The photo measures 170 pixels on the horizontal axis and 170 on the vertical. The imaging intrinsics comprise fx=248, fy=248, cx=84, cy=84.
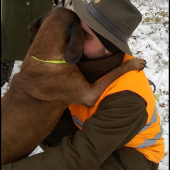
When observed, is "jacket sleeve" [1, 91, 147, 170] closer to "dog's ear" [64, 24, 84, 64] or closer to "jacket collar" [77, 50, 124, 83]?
"jacket collar" [77, 50, 124, 83]

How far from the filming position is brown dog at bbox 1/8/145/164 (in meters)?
2.19

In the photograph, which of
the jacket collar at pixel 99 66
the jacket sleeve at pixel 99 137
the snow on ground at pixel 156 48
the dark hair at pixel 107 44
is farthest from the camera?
the snow on ground at pixel 156 48

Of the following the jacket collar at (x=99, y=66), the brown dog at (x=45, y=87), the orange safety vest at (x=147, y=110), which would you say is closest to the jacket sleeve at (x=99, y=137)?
the orange safety vest at (x=147, y=110)

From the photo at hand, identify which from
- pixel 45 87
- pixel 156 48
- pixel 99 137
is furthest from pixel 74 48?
pixel 156 48

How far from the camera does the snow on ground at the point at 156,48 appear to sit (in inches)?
170

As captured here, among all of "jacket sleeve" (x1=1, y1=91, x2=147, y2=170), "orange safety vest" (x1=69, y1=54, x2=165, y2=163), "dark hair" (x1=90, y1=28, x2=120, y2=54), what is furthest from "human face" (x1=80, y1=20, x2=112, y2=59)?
"jacket sleeve" (x1=1, y1=91, x2=147, y2=170)

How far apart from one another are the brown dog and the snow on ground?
6.86 feet

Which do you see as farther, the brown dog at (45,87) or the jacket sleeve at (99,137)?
the brown dog at (45,87)

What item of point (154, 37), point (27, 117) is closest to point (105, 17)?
point (27, 117)

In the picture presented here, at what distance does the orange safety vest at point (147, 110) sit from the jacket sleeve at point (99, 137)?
0.27ft

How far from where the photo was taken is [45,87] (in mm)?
2279

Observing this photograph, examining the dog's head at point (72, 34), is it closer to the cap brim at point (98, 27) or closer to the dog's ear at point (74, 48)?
the dog's ear at point (74, 48)

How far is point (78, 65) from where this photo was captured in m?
2.36

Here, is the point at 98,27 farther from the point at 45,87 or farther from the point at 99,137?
the point at 99,137
